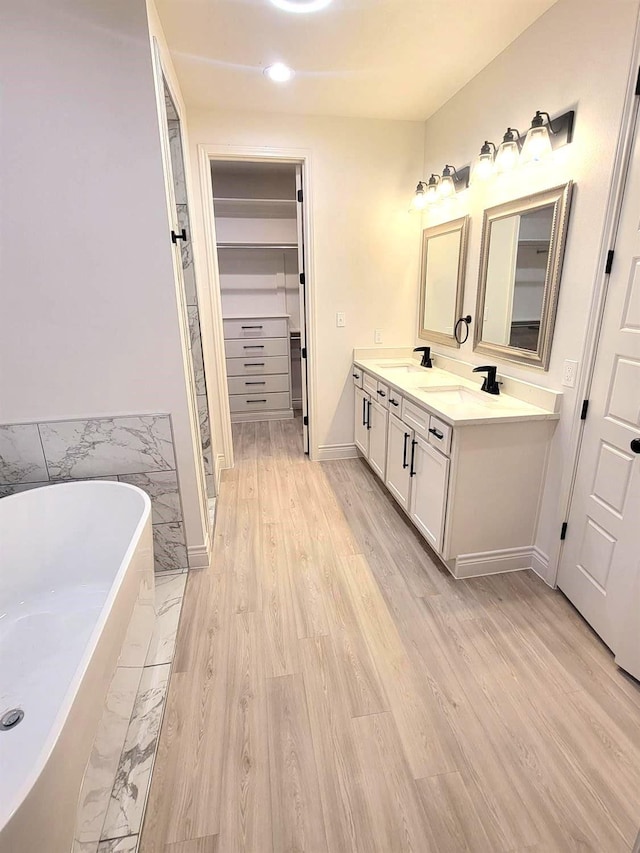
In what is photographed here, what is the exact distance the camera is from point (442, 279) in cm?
313

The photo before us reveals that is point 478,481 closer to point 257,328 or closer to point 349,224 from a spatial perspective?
point 349,224

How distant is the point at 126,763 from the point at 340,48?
324 centimetres

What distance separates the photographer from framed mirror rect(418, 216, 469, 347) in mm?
2861

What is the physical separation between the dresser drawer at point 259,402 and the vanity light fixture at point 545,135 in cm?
345

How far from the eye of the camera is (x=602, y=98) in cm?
172

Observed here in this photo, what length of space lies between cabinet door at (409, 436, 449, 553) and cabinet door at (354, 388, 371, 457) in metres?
0.94

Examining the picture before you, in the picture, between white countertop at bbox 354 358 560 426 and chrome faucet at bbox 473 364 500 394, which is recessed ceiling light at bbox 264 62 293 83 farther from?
chrome faucet at bbox 473 364 500 394

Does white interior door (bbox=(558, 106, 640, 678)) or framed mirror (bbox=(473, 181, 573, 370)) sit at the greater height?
framed mirror (bbox=(473, 181, 573, 370))

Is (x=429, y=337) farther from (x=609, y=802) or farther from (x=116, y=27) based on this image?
(x=609, y=802)

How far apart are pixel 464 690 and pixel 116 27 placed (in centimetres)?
290

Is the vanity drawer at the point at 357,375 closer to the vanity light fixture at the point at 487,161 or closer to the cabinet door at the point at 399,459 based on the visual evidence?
the cabinet door at the point at 399,459

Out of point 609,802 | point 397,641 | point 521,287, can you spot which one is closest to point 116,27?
point 521,287

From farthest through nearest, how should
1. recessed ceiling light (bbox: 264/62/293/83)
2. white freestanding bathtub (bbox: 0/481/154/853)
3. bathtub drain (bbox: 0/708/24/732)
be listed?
recessed ceiling light (bbox: 264/62/293/83) < bathtub drain (bbox: 0/708/24/732) < white freestanding bathtub (bbox: 0/481/154/853)

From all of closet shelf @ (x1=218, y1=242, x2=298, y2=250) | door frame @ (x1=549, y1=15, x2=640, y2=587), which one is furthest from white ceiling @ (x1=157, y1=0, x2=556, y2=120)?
closet shelf @ (x1=218, y1=242, x2=298, y2=250)
